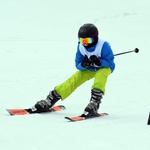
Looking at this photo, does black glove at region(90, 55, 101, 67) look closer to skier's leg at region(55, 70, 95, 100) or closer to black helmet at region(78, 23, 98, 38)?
skier's leg at region(55, 70, 95, 100)

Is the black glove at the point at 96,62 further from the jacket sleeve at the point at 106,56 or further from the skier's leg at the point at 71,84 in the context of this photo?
the skier's leg at the point at 71,84

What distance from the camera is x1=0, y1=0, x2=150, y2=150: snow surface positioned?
4.08 meters

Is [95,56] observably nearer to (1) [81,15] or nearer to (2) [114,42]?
(2) [114,42]

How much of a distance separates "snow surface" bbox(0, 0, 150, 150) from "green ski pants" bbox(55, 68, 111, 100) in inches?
14.1

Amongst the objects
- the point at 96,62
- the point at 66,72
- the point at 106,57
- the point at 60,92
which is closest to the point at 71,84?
the point at 60,92

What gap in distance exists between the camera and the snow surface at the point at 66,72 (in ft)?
13.4

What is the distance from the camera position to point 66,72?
10.0 meters

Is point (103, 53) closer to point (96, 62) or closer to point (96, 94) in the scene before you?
point (96, 62)

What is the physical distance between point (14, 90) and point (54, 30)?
331 inches

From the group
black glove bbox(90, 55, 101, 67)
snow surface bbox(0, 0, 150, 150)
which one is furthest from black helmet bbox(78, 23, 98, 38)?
snow surface bbox(0, 0, 150, 150)

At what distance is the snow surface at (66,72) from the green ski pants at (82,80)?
36 cm

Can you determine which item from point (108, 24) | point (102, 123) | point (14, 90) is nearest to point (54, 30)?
point (108, 24)

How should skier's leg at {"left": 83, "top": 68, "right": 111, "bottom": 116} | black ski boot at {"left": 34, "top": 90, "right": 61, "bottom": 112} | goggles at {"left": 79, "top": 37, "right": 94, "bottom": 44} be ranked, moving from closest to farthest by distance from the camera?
skier's leg at {"left": 83, "top": 68, "right": 111, "bottom": 116}
black ski boot at {"left": 34, "top": 90, "right": 61, "bottom": 112}
goggles at {"left": 79, "top": 37, "right": 94, "bottom": 44}

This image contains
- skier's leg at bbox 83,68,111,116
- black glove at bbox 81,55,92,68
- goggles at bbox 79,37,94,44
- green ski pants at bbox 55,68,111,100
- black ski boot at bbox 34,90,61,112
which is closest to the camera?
skier's leg at bbox 83,68,111,116
